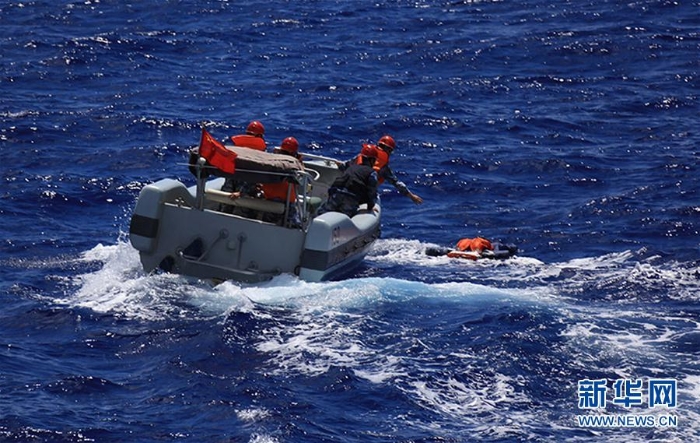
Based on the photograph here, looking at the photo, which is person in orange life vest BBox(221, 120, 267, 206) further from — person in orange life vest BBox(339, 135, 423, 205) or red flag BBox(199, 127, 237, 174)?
person in orange life vest BBox(339, 135, 423, 205)

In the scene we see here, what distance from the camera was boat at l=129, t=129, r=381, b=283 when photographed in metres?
20.2

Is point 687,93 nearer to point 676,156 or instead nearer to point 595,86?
point 595,86

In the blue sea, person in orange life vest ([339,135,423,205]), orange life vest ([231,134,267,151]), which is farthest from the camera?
person in orange life vest ([339,135,423,205])

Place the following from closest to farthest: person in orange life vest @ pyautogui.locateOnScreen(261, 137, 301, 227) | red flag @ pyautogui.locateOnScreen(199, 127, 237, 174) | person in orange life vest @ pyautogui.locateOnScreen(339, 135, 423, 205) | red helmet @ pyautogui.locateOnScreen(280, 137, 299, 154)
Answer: red flag @ pyautogui.locateOnScreen(199, 127, 237, 174)
person in orange life vest @ pyautogui.locateOnScreen(261, 137, 301, 227)
red helmet @ pyautogui.locateOnScreen(280, 137, 299, 154)
person in orange life vest @ pyautogui.locateOnScreen(339, 135, 423, 205)

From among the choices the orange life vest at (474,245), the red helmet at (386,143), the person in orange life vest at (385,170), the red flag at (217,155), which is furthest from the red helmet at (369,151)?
the red flag at (217,155)

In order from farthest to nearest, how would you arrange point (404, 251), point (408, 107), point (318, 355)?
1. point (408, 107)
2. point (404, 251)
3. point (318, 355)

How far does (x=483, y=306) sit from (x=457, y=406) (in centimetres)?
371

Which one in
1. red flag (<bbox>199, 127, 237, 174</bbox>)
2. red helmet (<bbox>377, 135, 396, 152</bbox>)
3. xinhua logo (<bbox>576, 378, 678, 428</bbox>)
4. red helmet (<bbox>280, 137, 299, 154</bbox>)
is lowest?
xinhua logo (<bbox>576, 378, 678, 428</bbox>)

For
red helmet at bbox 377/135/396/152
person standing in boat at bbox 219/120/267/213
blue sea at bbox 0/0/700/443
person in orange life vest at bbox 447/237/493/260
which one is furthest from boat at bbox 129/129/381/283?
person in orange life vest at bbox 447/237/493/260

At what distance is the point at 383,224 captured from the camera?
2547 centimetres

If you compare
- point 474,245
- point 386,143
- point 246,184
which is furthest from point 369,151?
point 474,245

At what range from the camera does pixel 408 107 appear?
32438 mm

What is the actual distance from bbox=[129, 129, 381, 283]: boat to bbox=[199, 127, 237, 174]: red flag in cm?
1

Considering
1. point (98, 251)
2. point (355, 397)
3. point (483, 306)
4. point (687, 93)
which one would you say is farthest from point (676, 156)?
point (355, 397)
